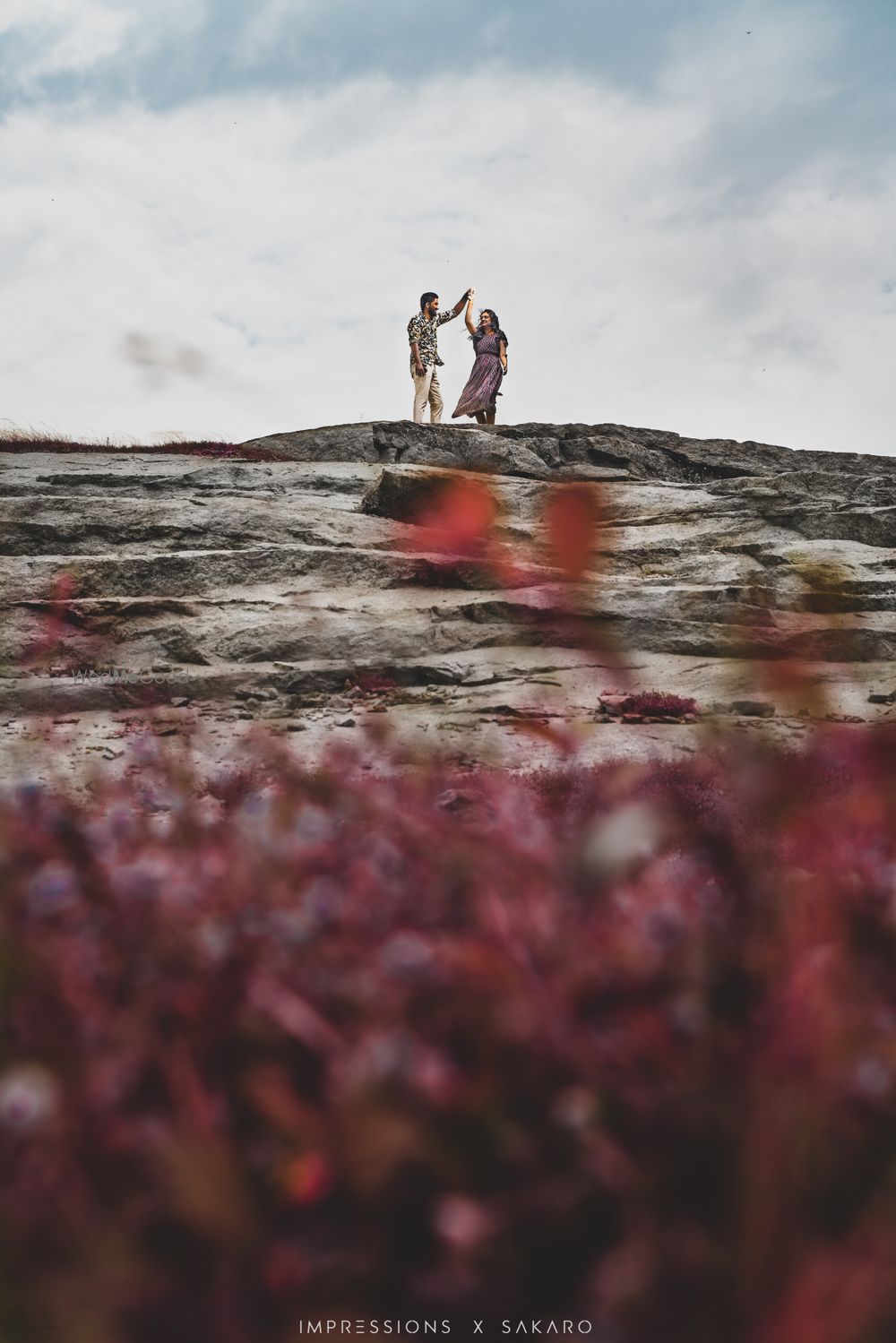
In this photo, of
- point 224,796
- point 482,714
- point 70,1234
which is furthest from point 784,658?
point 70,1234

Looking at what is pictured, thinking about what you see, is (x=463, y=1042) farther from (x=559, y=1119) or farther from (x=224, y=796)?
(x=224, y=796)

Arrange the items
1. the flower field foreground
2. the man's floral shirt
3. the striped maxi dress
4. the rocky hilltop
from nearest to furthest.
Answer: the flower field foreground
the rocky hilltop
the man's floral shirt
the striped maxi dress

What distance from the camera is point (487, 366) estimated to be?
27.9 meters

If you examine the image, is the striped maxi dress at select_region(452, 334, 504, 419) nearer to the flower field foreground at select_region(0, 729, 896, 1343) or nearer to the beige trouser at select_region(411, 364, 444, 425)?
the beige trouser at select_region(411, 364, 444, 425)

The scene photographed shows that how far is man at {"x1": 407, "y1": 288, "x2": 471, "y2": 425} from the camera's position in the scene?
26.8 metres

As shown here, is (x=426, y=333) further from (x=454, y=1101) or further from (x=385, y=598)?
(x=454, y=1101)

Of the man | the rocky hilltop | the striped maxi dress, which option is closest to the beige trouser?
the man

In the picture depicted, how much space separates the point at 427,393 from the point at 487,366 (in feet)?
6.71

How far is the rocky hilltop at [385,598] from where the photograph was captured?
1041cm

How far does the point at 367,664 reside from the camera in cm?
1116

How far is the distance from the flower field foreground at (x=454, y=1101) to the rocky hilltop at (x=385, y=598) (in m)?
5.57

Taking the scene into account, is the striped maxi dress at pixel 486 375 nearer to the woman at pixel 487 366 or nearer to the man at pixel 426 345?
the woman at pixel 487 366

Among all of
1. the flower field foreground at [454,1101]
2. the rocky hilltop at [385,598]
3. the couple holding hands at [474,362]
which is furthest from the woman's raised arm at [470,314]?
the flower field foreground at [454,1101]

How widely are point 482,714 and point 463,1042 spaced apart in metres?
7.01
